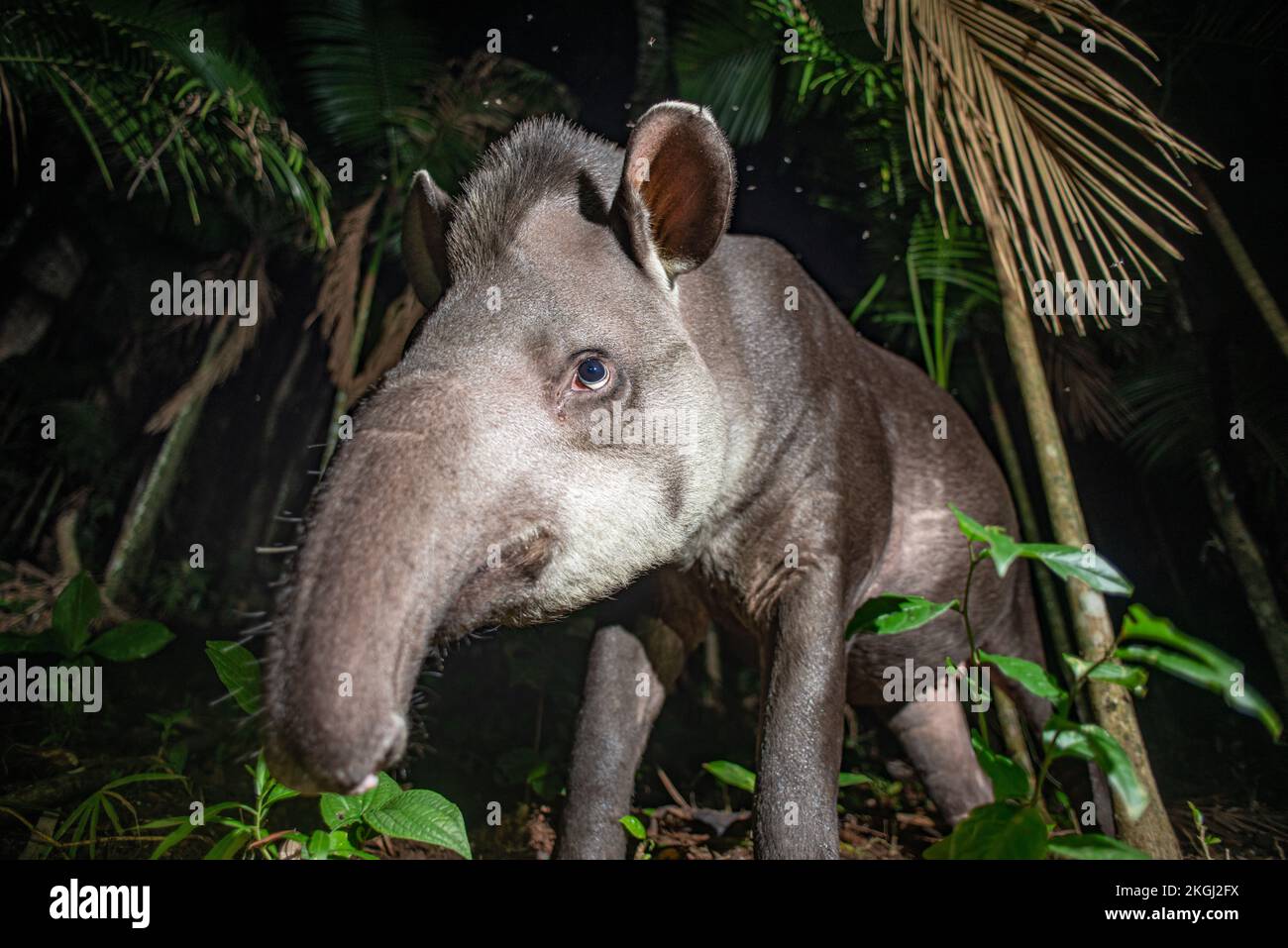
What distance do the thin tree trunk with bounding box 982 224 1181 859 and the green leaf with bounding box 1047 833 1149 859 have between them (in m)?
0.89

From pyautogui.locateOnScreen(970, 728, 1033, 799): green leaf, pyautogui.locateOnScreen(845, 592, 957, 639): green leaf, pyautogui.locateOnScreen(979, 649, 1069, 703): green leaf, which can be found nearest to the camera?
pyautogui.locateOnScreen(970, 728, 1033, 799): green leaf

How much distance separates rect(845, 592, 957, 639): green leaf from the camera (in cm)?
223

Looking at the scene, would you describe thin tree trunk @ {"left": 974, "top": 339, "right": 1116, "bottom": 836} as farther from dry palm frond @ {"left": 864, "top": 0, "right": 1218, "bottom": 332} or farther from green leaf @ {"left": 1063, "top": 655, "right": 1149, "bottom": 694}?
green leaf @ {"left": 1063, "top": 655, "right": 1149, "bottom": 694}

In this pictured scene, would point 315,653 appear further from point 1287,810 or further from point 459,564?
point 1287,810

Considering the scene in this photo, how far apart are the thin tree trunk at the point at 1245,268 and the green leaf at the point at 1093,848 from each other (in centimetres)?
219

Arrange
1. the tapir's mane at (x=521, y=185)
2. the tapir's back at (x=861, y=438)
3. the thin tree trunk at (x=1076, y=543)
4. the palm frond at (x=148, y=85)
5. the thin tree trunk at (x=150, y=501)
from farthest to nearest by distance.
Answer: the thin tree trunk at (x=150, y=501) → the palm frond at (x=148, y=85) → the thin tree trunk at (x=1076, y=543) → the tapir's back at (x=861, y=438) → the tapir's mane at (x=521, y=185)

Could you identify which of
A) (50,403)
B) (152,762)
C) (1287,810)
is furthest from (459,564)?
(50,403)

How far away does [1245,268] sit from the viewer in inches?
126

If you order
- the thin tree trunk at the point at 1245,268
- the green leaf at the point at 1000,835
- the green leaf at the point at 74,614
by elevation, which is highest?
the thin tree trunk at the point at 1245,268

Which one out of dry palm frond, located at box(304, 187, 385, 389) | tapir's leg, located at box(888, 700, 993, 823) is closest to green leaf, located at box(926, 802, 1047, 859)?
tapir's leg, located at box(888, 700, 993, 823)

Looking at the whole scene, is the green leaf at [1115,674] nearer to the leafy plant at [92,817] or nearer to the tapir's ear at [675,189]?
the tapir's ear at [675,189]

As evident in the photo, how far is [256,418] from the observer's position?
685cm

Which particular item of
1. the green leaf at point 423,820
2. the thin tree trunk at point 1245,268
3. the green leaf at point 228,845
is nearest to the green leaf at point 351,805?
the green leaf at point 423,820

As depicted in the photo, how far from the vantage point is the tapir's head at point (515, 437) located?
1618mm
